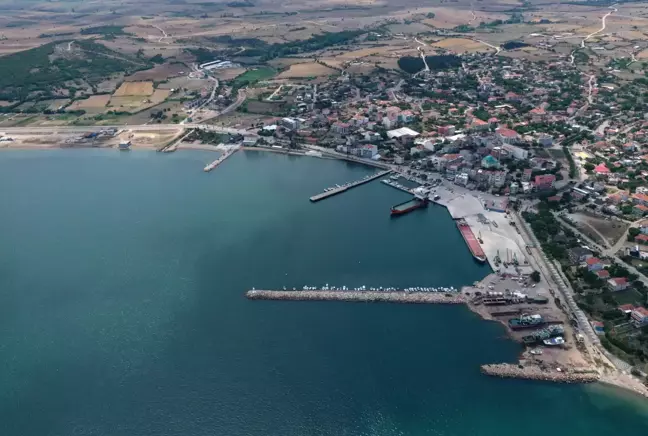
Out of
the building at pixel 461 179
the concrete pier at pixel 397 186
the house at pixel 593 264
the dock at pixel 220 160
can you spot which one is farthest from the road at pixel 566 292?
the dock at pixel 220 160

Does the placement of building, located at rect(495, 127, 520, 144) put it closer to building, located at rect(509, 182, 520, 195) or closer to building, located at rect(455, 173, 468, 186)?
building, located at rect(455, 173, 468, 186)

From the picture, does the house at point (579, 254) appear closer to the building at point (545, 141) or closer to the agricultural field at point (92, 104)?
the building at point (545, 141)

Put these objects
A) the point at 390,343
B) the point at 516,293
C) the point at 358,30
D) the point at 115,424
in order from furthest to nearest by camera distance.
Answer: the point at 358,30
the point at 516,293
the point at 390,343
the point at 115,424

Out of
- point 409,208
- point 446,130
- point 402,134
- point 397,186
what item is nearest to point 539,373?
point 409,208

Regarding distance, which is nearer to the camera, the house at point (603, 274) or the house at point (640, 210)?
the house at point (603, 274)

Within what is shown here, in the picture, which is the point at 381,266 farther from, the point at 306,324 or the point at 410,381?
the point at 410,381

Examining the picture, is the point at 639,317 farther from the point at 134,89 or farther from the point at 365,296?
the point at 134,89

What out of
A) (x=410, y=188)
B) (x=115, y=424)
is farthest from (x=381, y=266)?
(x=115, y=424)
